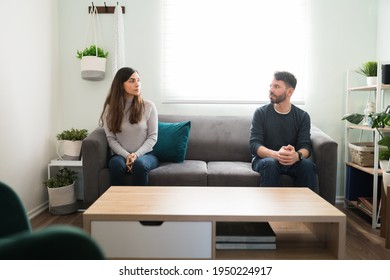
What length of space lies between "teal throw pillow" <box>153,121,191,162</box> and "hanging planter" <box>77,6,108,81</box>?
27.5 inches

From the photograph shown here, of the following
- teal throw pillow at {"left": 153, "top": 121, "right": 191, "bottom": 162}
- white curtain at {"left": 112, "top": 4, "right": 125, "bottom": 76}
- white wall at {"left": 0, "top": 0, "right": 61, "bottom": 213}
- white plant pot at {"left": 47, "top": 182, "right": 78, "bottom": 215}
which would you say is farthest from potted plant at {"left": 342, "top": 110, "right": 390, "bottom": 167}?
white wall at {"left": 0, "top": 0, "right": 61, "bottom": 213}

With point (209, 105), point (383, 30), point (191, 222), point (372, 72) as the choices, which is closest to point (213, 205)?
point (191, 222)

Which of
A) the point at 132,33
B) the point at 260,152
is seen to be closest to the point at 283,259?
the point at 260,152

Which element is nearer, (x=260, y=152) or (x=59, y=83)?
(x=260, y=152)

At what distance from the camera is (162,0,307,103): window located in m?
2.84

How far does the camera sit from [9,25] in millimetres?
2186

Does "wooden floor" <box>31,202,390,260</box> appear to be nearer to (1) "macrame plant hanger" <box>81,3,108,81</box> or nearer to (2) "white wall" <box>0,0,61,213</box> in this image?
(2) "white wall" <box>0,0,61,213</box>

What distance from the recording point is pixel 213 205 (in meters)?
1.40

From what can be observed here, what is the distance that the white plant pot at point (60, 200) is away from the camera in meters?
2.49

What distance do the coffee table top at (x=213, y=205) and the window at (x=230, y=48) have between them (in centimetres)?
134

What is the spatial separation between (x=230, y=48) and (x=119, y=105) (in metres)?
1.02

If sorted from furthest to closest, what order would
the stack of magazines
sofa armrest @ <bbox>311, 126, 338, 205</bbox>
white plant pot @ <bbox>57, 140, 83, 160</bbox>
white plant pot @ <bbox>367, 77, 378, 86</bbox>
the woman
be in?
white plant pot @ <bbox>57, 140, 83, 160</bbox>
white plant pot @ <bbox>367, 77, 378, 86</bbox>
the woman
sofa armrest @ <bbox>311, 126, 338, 205</bbox>
the stack of magazines
